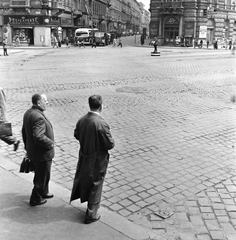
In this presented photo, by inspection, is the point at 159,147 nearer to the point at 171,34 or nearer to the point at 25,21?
the point at 25,21

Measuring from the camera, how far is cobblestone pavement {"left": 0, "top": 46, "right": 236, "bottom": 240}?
481cm

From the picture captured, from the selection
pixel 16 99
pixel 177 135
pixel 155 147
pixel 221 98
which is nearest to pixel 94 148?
pixel 155 147

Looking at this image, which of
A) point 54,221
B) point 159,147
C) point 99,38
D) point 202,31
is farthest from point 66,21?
point 54,221

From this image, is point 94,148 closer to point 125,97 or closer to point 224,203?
point 224,203

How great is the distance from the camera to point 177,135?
8.40 m

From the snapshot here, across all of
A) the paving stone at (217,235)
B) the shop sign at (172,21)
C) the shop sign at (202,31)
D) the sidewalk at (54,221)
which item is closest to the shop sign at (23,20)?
the shop sign at (172,21)

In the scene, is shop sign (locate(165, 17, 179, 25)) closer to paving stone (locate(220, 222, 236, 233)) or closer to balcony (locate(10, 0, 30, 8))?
balcony (locate(10, 0, 30, 8))

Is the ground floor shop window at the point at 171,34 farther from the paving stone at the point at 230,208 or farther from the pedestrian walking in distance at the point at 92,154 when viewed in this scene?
the pedestrian walking in distance at the point at 92,154

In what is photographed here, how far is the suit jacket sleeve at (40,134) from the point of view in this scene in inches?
179

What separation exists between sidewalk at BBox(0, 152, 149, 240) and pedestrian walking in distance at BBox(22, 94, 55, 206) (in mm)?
221

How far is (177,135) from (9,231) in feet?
16.6

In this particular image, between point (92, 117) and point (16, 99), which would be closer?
point (92, 117)

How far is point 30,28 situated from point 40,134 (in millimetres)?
48289

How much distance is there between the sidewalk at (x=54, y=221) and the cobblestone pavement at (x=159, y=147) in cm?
30
